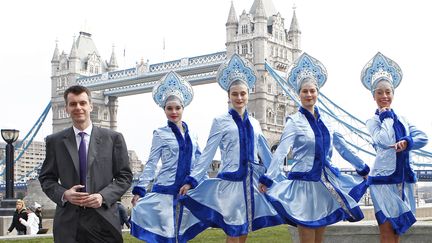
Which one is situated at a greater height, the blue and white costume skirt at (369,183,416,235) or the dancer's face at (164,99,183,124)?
the dancer's face at (164,99,183,124)

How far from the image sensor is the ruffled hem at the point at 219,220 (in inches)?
195

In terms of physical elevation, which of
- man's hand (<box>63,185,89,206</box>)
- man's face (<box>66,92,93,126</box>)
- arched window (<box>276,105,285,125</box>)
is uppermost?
arched window (<box>276,105,285,125</box>)

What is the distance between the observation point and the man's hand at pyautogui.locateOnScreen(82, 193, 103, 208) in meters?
3.44

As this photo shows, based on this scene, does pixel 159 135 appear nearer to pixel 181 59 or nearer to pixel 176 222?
pixel 176 222

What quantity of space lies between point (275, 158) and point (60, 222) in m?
1.80

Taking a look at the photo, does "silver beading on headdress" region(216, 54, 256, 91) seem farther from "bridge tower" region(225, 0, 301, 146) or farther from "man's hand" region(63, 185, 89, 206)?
"bridge tower" region(225, 0, 301, 146)

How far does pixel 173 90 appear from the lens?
588 centimetres

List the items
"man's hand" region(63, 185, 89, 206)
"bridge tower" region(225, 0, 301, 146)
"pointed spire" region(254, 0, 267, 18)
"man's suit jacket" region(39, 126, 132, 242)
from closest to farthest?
1. "man's hand" region(63, 185, 89, 206)
2. "man's suit jacket" region(39, 126, 132, 242)
3. "bridge tower" region(225, 0, 301, 146)
4. "pointed spire" region(254, 0, 267, 18)

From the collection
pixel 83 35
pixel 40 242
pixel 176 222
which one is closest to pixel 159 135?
pixel 176 222

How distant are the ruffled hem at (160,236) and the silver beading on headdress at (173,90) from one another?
42.2 inches

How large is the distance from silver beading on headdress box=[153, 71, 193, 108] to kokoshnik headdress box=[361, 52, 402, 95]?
5.08 feet

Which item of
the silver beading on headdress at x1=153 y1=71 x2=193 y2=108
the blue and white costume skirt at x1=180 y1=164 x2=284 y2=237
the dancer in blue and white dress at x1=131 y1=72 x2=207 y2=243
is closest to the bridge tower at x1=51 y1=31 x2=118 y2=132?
the silver beading on headdress at x1=153 y1=71 x2=193 y2=108

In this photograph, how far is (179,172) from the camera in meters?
5.69

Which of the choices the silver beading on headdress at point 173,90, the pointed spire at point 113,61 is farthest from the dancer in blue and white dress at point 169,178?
the pointed spire at point 113,61
